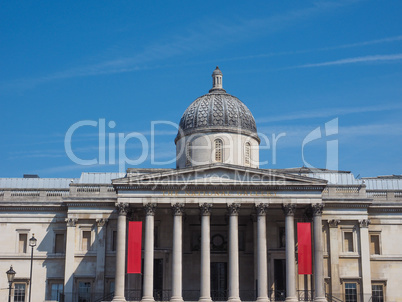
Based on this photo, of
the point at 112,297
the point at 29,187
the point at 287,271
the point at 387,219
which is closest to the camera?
the point at 287,271

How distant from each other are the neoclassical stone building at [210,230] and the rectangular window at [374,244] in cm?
9

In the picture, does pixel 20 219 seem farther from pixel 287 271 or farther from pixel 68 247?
pixel 287 271

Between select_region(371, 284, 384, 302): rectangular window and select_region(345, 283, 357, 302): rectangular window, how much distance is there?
221cm

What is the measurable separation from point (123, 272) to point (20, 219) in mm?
14312

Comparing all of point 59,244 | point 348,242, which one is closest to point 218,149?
point 348,242

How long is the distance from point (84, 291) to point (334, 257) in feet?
73.9

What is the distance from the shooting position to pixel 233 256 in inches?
2127

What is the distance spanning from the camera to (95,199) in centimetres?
6047

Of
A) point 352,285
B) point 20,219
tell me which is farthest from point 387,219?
point 20,219

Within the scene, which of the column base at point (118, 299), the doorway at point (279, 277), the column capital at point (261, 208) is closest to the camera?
the column base at point (118, 299)

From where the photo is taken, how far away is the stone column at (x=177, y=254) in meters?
53.4

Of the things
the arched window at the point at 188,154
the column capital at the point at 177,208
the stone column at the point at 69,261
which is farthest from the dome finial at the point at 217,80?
the stone column at the point at 69,261

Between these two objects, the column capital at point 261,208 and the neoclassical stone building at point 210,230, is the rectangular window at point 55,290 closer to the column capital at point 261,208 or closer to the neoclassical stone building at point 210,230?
the neoclassical stone building at point 210,230

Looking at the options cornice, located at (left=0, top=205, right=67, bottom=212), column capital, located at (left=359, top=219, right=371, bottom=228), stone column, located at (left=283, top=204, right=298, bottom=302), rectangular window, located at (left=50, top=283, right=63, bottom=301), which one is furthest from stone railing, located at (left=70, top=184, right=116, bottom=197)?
column capital, located at (left=359, top=219, right=371, bottom=228)
